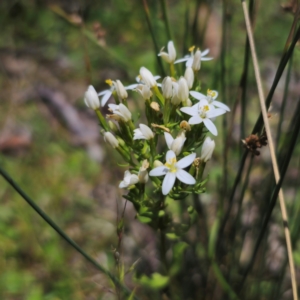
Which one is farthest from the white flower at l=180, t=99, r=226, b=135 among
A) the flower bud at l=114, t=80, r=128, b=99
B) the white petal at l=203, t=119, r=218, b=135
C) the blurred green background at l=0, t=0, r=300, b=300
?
the blurred green background at l=0, t=0, r=300, b=300

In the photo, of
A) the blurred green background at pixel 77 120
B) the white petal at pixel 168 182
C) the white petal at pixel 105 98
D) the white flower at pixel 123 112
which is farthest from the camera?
the blurred green background at pixel 77 120

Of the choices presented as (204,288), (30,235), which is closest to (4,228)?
(30,235)

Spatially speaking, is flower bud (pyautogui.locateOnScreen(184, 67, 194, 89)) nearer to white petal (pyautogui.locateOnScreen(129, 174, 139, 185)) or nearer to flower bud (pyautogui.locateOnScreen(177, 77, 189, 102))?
flower bud (pyautogui.locateOnScreen(177, 77, 189, 102))

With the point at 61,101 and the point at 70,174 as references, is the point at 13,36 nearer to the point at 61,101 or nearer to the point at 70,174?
the point at 61,101

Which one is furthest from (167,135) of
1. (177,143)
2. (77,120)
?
(77,120)

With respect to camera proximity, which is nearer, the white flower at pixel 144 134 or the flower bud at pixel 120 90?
the white flower at pixel 144 134

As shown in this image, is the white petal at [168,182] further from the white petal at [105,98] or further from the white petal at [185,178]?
the white petal at [105,98]

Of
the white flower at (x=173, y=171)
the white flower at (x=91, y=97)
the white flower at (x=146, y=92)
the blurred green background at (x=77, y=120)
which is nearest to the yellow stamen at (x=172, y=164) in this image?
the white flower at (x=173, y=171)
